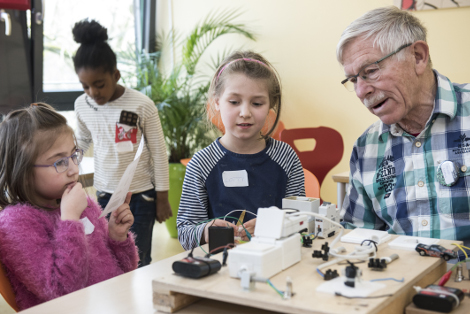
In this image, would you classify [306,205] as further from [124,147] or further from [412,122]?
[124,147]

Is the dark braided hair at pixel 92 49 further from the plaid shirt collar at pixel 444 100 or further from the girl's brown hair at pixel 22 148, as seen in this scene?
the plaid shirt collar at pixel 444 100

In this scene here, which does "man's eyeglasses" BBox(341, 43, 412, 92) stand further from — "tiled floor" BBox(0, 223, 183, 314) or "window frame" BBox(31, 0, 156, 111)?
"window frame" BBox(31, 0, 156, 111)

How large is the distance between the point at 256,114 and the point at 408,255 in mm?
810

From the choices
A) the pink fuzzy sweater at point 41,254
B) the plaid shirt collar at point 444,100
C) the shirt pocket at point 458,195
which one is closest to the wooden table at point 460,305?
the shirt pocket at point 458,195

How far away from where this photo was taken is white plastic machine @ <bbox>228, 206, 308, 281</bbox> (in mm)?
967

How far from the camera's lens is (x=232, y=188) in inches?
70.4

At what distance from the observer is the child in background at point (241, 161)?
176 cm

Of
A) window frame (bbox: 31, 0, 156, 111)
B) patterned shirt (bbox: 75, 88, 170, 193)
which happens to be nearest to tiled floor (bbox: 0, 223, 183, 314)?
patterned shirt (bbox: 75, 88, 170, 193)

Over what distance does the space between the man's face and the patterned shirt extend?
155 centimetres

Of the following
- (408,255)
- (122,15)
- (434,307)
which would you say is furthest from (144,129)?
(122,15)

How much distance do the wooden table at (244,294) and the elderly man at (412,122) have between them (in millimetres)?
286

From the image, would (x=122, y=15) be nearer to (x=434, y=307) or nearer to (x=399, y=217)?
(x=399, y=217)

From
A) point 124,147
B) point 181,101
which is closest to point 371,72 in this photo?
point 124,147

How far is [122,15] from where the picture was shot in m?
5.27
